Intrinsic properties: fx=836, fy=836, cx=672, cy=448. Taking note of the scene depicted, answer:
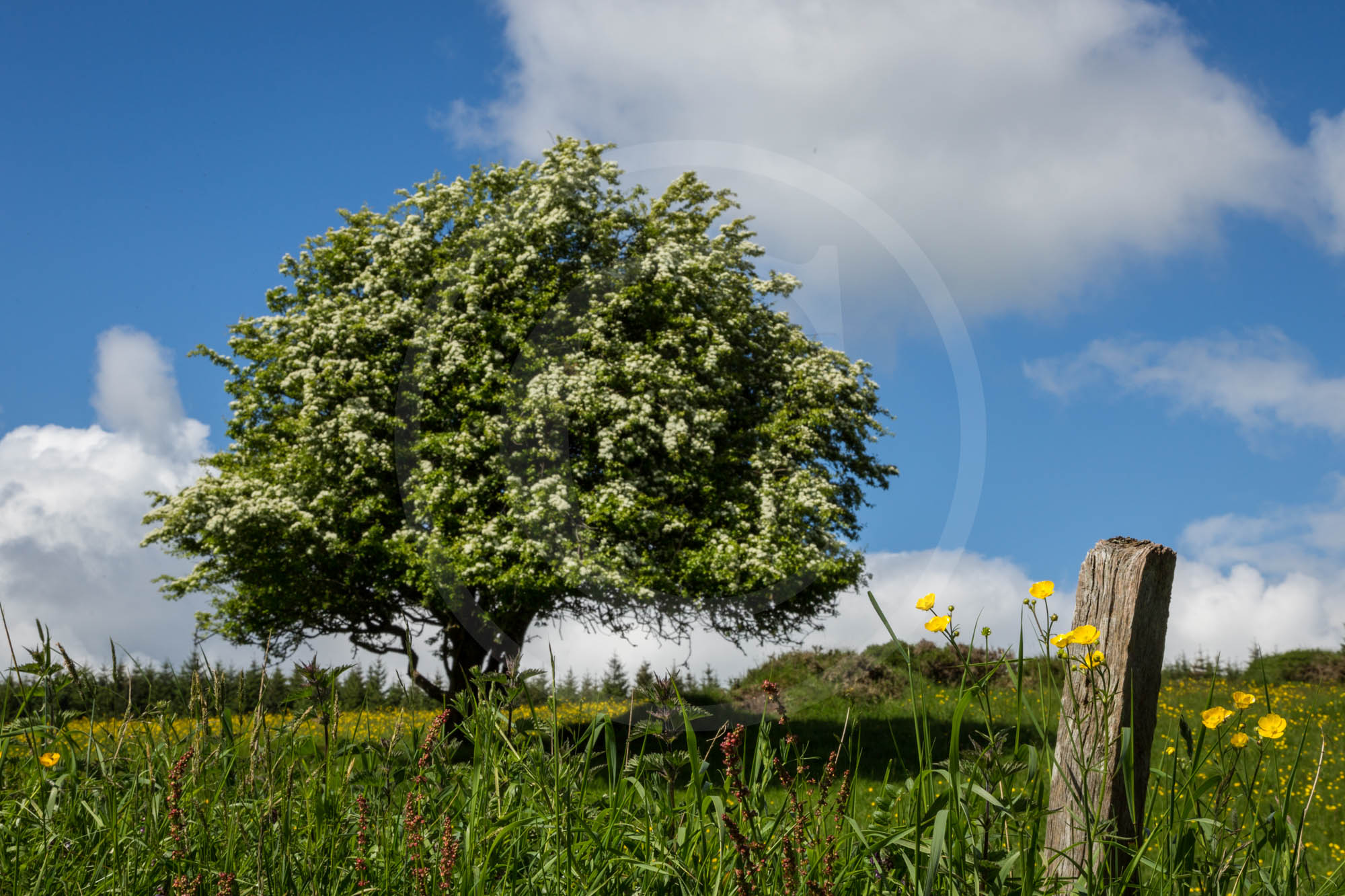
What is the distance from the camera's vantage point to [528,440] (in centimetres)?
1583

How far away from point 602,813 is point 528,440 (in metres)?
13.0

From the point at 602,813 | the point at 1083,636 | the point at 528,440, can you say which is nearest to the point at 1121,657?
the point at 1083,636

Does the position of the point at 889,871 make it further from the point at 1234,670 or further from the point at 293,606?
the point at 1234,670

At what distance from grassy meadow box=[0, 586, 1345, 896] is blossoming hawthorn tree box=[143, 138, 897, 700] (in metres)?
10.4

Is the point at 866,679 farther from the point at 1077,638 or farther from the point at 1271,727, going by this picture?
the point at 1271,727

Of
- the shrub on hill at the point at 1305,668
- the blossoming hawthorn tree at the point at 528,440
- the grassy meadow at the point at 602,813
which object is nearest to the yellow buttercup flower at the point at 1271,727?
the grassy meadow at the point at 602,813

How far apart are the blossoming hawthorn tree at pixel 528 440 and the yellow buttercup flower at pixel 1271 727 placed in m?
11.8

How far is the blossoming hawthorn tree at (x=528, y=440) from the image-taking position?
15.0 m

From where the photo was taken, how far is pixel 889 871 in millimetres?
2354

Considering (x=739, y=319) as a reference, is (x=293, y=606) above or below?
below

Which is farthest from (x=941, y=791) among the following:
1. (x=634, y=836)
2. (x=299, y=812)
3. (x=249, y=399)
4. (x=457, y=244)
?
(x=249, y=399)

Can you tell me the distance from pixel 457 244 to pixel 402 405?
3.79 metres

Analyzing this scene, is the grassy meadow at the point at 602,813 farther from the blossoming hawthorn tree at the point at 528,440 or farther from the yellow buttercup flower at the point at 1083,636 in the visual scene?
the blossoming hawthorn tree at the point at 528,440

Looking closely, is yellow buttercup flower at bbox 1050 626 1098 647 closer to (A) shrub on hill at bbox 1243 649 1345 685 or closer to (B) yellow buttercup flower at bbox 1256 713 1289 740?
(B) yellow buttercup flower at bbox 1256 713 1289 740
